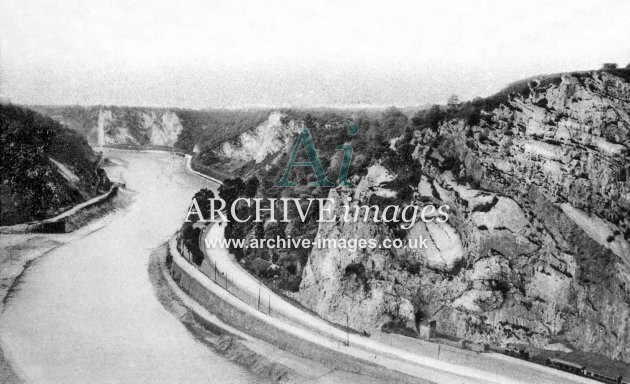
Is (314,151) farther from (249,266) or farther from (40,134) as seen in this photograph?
(40,134)

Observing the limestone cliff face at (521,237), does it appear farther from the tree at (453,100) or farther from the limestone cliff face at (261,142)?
the limestone cliff face at (261,142)

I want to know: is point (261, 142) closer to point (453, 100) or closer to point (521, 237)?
point (453, 100)

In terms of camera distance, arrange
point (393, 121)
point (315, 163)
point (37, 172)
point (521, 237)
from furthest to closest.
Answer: point (37, 172), point (315, 163), point (393, 121), point (521, 237)

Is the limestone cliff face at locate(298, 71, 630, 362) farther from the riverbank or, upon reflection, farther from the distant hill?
the distant hill

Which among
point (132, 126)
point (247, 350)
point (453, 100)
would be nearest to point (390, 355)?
point (247, 350)

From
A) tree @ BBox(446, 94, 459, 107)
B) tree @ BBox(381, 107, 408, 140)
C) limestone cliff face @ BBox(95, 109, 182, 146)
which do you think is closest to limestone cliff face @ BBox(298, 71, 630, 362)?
tree @ BBox(446, 94, 459, 107)

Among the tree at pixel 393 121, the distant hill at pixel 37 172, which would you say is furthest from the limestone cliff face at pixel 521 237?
the distant hill at pixel 37 172
